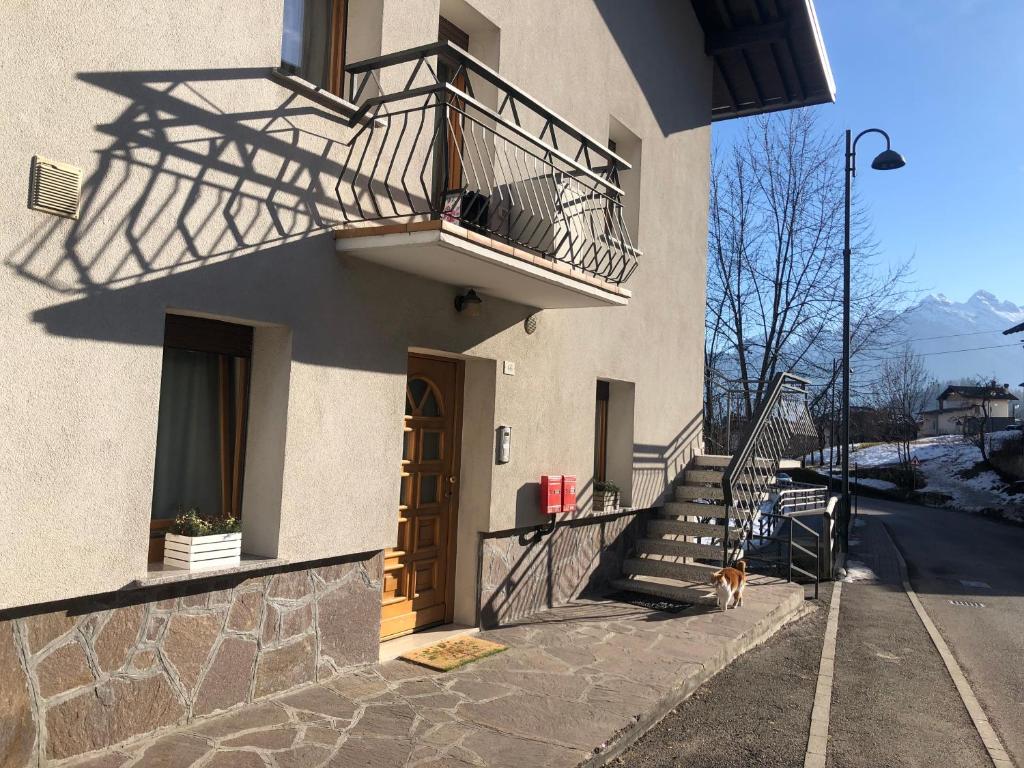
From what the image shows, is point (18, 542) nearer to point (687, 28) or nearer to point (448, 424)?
point (448, 424)

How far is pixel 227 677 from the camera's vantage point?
4805 millimetres

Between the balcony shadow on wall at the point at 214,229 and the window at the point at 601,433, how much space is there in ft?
14.4

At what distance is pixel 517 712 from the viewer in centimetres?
520

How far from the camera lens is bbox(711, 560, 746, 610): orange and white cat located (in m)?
8.30

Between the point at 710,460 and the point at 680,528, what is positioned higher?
the point at 710,460

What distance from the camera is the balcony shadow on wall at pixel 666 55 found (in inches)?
381

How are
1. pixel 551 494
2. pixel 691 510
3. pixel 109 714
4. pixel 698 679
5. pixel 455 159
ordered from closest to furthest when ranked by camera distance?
pixel 109 714 < pixel 698 679 < pixel 455 159 < pixel 551 494 < pixel 691 510

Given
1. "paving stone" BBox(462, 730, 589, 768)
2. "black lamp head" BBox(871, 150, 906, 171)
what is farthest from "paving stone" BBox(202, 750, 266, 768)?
"black lamp head" BBox(871, 150, 906, 171)

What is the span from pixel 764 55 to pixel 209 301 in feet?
35.0

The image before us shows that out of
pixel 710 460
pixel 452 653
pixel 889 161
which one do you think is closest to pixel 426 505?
pixel 452 653

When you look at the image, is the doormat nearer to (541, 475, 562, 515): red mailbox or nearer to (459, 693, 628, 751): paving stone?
(459, 693, 628, 751): paving stone

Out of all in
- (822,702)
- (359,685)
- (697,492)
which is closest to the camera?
(359,685)

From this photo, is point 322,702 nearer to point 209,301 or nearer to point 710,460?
point 209,301

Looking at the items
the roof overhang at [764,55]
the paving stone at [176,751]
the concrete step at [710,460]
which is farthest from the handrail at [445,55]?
the roof overhang at [764,55]
